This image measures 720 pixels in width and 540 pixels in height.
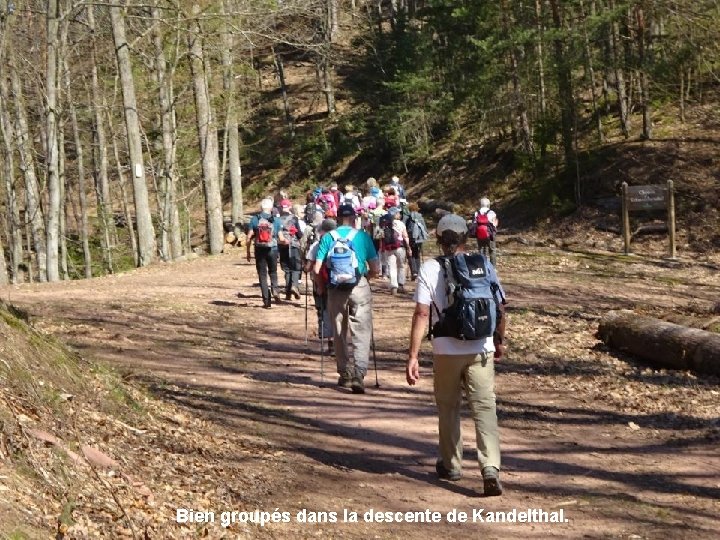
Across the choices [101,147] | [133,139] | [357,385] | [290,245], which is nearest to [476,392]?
[357,385]

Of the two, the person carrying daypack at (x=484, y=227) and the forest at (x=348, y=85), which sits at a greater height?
the forest at (x=348, y=85)

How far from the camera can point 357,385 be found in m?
10.8

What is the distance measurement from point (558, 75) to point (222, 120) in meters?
12.4

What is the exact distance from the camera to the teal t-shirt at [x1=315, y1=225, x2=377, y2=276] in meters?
10.6

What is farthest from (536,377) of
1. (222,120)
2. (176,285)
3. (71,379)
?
(222,120)

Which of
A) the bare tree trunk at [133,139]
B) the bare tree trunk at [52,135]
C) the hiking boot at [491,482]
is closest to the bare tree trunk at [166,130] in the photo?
the bare tree trunk at [133,139]

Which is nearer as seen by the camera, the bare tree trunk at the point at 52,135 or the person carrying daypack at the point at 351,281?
the person carrying daypack at the point at 351,281

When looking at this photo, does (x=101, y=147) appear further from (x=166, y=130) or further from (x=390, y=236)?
(x=390, y=236)

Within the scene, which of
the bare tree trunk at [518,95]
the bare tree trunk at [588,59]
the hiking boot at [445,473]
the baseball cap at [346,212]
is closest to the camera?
the hiking boot at [445,473]

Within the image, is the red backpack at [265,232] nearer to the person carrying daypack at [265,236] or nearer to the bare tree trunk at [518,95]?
the person carrying daypack at [265,236]

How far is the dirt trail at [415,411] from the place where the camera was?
7.01 meters

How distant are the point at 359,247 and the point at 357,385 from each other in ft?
5.09

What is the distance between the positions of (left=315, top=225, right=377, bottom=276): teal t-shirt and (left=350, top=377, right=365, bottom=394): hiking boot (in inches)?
47.1

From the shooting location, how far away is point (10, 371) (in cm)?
643
